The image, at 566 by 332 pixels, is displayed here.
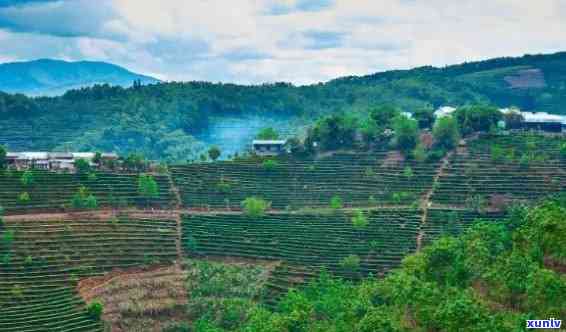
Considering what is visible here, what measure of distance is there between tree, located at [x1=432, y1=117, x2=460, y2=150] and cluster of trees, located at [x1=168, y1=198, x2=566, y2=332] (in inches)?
826

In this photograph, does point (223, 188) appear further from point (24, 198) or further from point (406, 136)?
point (406, 136)

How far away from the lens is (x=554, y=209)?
52938 millimetres

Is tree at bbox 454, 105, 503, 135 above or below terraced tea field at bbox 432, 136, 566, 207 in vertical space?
above

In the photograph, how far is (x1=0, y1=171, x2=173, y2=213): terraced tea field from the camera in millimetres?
63625

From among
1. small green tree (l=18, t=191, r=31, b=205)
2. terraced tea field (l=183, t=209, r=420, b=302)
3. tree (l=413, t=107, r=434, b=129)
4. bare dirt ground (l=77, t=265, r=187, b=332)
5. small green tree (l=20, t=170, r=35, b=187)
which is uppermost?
tree (l=413, t=107, r=434, b=129)

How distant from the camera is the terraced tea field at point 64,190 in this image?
63.6m

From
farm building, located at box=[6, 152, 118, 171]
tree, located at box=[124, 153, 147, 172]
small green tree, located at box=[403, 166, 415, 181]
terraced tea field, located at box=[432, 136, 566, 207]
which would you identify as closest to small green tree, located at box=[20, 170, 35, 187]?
farm building, located at box=[6, 152, 118, 171]

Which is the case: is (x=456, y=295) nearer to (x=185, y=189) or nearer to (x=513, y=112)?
(x=185, y=189)

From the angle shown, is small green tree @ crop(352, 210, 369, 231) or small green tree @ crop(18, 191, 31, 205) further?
small green tree @ crop(352, 210, 369, 231)

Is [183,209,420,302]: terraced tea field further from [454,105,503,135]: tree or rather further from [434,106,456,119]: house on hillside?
[434,106,456,119]: house on hillside

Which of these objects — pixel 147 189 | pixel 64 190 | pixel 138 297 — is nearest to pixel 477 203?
pixel 147 189

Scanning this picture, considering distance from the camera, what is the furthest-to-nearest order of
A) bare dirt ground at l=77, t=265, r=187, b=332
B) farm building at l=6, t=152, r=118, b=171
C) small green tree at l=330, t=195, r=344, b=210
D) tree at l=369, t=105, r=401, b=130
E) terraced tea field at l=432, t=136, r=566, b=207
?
tree at l=369, t=105, r=401, b=130 → farm building at l=6, t=152, r=118, b=171 → terraced tea field at l=432, t=136, r=566, b=207 → small green tree at l=330, t=195, r=344, b=210 → bare dirt ground at l=77, t=265, r=187, b=332

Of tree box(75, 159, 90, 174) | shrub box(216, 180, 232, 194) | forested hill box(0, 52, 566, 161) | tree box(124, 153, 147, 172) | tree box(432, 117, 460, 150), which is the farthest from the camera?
forested hill box(0, 52, 566, 161)

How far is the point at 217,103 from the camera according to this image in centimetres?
12362
